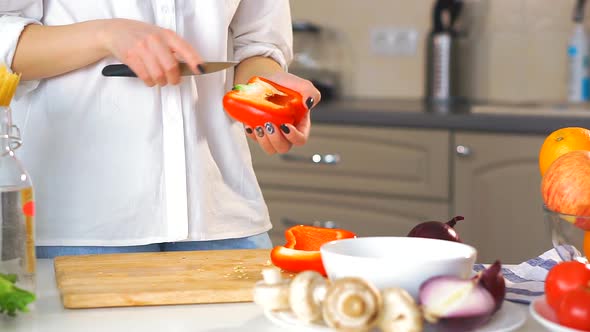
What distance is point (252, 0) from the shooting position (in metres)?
1.51

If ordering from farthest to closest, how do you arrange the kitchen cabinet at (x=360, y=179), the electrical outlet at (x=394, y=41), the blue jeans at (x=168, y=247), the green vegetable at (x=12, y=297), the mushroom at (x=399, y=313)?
the electrical outlet at (x=394, y=41) < the kitchen cabinet at (x=360, y=179) < the blue jeans at (x=168, y=247) < the green vegetable at (x=12, y=297) < the mushroom at (x=399, y=313)

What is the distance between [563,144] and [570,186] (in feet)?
0.37

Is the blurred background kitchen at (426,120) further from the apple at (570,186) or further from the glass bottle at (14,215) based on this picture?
the glass bottle at (14,215)

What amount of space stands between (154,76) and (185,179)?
0.80 ft

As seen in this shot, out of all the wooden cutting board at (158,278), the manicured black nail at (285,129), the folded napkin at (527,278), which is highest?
the manicured black nail at (285,129)

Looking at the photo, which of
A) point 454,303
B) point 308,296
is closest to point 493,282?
point 454,303

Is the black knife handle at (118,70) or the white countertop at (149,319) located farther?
the black knife handle at (118,70)

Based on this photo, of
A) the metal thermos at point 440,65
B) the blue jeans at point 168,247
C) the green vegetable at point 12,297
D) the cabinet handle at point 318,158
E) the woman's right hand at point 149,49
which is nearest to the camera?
the green vegetable at point 12,297

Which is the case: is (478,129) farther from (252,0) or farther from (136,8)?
(136,8)

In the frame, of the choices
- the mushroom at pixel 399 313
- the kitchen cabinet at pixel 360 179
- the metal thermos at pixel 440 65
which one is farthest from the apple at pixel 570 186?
the metal thermos at pixel 440 65

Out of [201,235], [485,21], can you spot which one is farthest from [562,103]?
[201,235]

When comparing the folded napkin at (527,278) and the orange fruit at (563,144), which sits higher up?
the orange fruit at (563,144)

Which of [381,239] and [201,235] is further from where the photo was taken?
[201,235]

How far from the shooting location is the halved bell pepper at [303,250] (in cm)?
100
